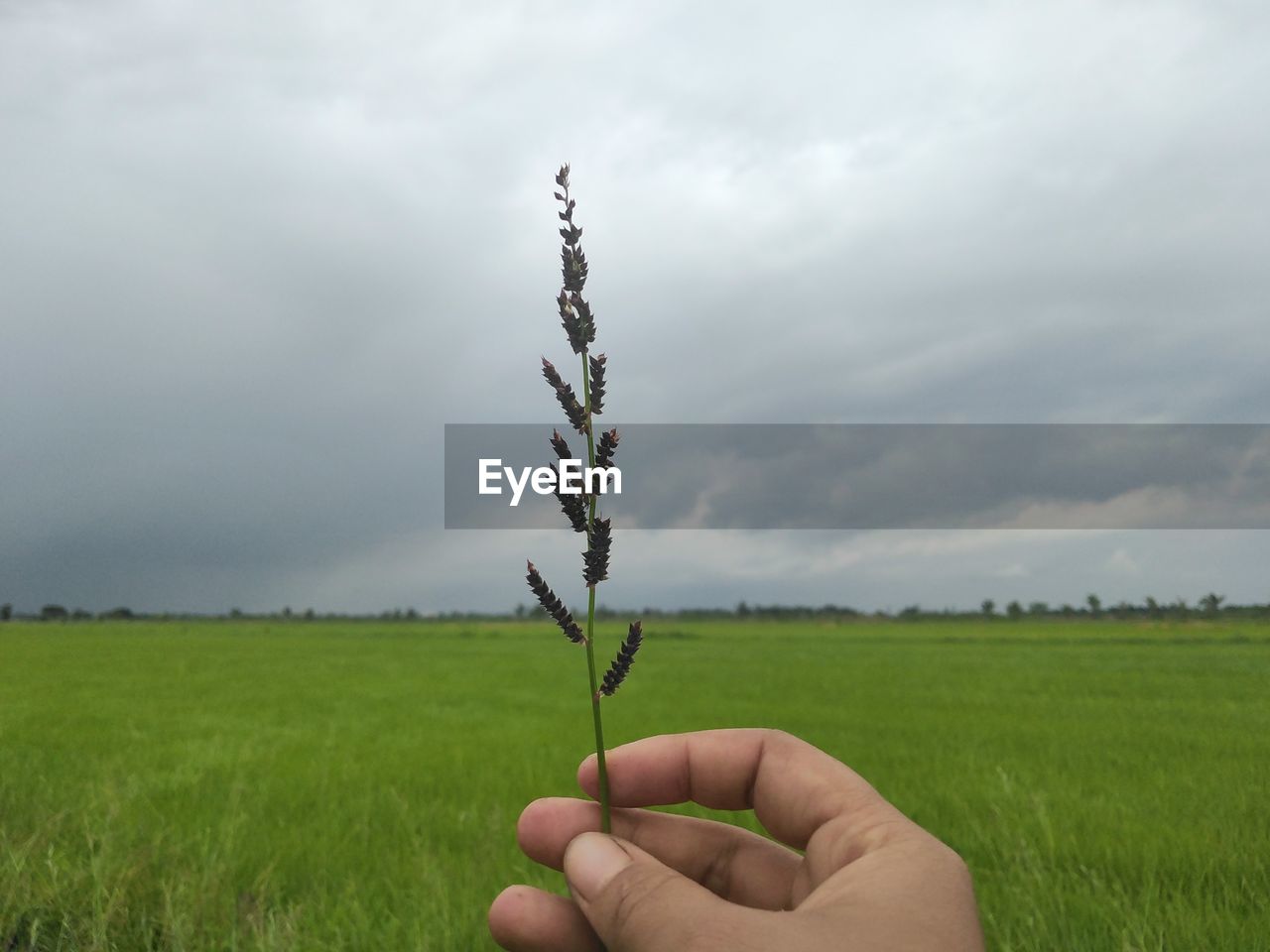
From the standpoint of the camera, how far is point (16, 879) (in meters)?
3.99

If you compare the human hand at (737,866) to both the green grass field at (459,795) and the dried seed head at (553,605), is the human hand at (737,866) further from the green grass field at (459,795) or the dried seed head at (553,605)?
the green grass field at (459,795)

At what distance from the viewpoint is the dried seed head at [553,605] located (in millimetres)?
1506

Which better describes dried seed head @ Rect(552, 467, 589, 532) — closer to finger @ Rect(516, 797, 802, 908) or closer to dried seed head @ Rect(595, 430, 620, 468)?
dried seed head @ Rect(595, 430, 620, 468)

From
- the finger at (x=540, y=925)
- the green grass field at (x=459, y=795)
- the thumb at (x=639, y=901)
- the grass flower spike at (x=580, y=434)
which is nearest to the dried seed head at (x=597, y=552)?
the grass flower spike at (x=580, y=434)

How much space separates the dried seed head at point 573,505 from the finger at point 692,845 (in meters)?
1.21

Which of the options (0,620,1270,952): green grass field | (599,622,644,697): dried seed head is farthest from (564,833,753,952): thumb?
(0,620,1270,952): green grass field

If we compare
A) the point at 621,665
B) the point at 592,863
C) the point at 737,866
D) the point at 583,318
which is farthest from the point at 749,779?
the point at 583,318

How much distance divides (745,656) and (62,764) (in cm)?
2871

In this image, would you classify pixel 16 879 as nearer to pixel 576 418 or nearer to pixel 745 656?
pixel 576 418

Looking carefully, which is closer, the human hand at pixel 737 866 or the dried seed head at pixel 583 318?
the dried seed head at pixel 583 318

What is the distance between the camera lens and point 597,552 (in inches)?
58.4

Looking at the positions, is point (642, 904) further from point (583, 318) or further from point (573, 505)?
point (583, 318)

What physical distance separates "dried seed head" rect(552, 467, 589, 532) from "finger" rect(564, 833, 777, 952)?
90 cm

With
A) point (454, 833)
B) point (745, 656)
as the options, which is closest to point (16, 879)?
point (454, 833)
